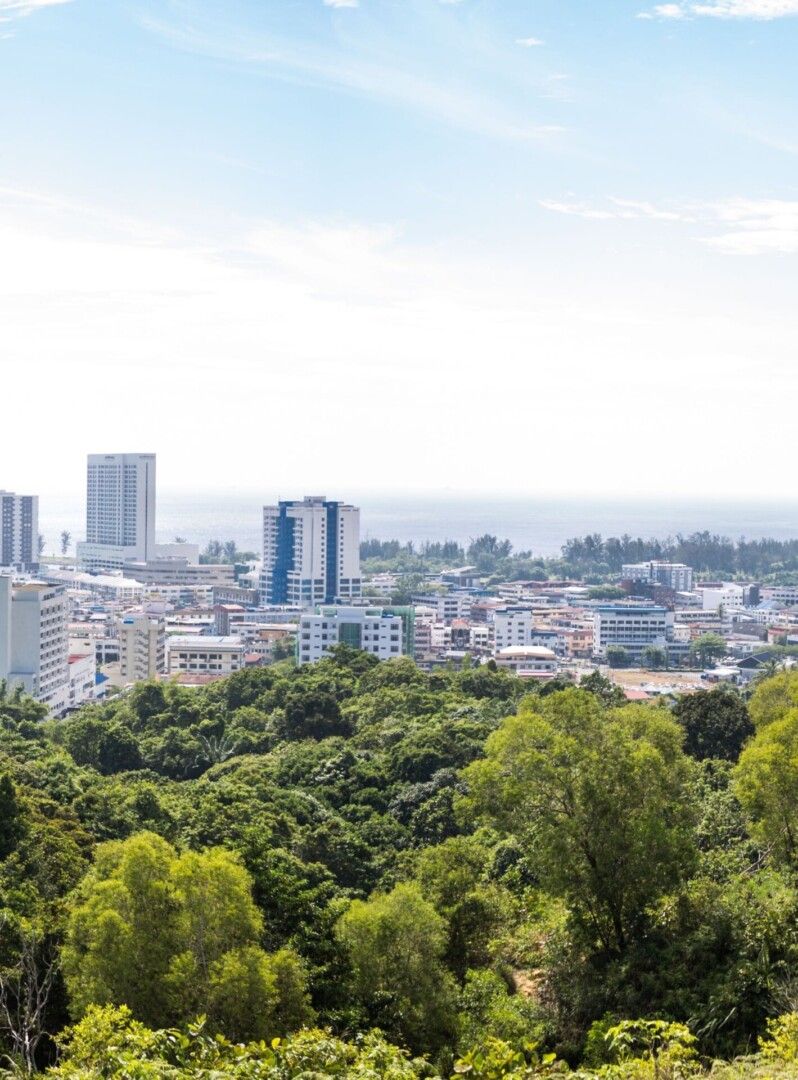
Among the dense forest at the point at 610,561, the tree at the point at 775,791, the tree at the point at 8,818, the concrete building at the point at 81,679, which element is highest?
the dense forest at the point at 610,561

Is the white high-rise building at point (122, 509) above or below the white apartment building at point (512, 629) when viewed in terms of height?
above

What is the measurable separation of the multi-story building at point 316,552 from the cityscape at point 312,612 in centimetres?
8

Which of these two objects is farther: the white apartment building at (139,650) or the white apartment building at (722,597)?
the white apartment building at (722,597)

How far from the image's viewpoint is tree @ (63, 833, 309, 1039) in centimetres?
654

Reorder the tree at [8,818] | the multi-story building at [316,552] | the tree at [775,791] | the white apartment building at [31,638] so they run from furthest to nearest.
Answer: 1. the multi-story building at [316,552]
2. the white apartment building at [31,638]
3. the tree at [8,818]
4. the tree at [775,791]

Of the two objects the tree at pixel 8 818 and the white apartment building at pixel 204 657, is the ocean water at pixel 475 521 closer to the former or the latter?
the white apartment building at pixel 204 657

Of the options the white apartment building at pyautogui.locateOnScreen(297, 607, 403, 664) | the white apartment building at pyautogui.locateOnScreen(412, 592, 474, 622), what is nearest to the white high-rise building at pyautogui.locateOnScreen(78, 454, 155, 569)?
the white apartment building at pyautogui.locateOnScreen(412, 592, 474, 622)

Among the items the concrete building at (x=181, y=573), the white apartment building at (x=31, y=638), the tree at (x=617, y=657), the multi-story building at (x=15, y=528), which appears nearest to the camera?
the white apartment building at (x=31, y=638)

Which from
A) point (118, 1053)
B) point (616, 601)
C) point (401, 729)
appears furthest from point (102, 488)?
point (118, 1053)

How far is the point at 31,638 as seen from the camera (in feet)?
90.2

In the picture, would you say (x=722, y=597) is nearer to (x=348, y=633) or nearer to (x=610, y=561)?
(x=610, y=561)

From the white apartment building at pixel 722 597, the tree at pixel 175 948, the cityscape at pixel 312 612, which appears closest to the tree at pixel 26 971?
the tree at pixel 175 948

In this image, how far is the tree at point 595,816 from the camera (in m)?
7.79

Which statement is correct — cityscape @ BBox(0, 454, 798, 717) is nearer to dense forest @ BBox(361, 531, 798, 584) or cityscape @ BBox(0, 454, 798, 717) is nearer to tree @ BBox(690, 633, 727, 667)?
tree @ BBox(690, 633, 727, 667)
